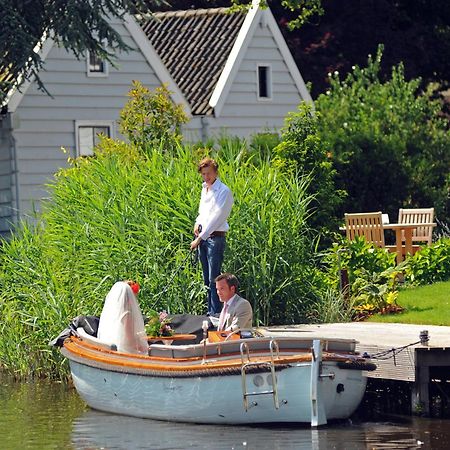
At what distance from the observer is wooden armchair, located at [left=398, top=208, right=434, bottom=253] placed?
87.1 ft

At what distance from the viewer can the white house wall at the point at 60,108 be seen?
31484mm

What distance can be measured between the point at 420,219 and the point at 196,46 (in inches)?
404

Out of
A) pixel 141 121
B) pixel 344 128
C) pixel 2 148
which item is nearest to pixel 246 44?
pixel 344 128

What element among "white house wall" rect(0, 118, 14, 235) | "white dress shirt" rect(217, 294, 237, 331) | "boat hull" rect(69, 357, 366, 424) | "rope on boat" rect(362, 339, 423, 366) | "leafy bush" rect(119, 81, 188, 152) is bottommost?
"boat hull" rect(69, 357, 366, 424)

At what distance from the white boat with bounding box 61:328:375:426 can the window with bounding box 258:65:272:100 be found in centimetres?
1925

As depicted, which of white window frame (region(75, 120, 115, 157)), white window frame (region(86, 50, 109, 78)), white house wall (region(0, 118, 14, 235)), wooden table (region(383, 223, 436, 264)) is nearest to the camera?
wooden table (region(383, 223, 436, 264))

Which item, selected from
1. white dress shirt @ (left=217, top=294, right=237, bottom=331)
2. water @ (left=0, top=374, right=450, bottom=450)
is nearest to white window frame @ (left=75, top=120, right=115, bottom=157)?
water @ (left=0, top=374, right=450, bottom=450)

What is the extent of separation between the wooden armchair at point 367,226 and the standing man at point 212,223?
18.3 ft

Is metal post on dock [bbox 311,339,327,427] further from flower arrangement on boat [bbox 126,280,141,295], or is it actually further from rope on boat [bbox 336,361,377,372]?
flower arrangement on boat [bbox 126,280,141,295]

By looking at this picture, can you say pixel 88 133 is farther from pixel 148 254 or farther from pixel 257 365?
pixel 257 365

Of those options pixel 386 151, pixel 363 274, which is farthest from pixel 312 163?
pixel 386 151

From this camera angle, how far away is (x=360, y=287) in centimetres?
2195

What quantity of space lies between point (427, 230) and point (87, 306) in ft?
25.0

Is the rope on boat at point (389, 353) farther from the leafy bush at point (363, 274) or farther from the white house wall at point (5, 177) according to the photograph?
the white house wall at point (5, 177)
